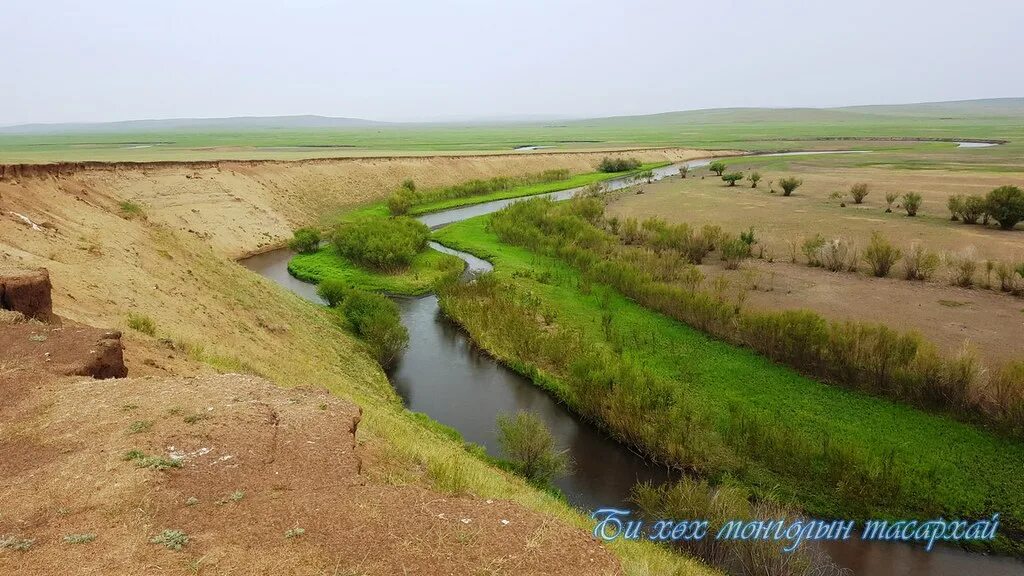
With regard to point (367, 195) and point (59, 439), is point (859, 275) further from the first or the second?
point (367, 195)

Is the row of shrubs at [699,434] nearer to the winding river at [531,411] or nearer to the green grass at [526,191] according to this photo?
the winding river at [531,411]

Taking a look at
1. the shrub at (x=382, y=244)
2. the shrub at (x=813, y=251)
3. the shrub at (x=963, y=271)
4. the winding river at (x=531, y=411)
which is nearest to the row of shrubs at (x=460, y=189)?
the shrub at (x=382, y=244)

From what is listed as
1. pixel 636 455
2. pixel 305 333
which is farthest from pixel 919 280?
pixel 305 333

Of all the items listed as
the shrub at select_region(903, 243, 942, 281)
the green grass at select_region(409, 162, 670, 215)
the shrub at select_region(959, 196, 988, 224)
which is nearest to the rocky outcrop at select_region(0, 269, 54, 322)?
the shrub at select_region(903, 243, 942, 281)

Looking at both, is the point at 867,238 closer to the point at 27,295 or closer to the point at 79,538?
the point at 79,538

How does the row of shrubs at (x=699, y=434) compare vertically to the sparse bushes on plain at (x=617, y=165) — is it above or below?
below

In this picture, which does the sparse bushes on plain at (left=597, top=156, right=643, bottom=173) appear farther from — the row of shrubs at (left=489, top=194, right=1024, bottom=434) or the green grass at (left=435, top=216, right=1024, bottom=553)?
the green grass at (left=435, top=216, right=1024, bottom=553)

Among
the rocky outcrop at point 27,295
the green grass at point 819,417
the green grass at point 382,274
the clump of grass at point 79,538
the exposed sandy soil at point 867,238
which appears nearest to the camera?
the clump of grass at point 79,538
